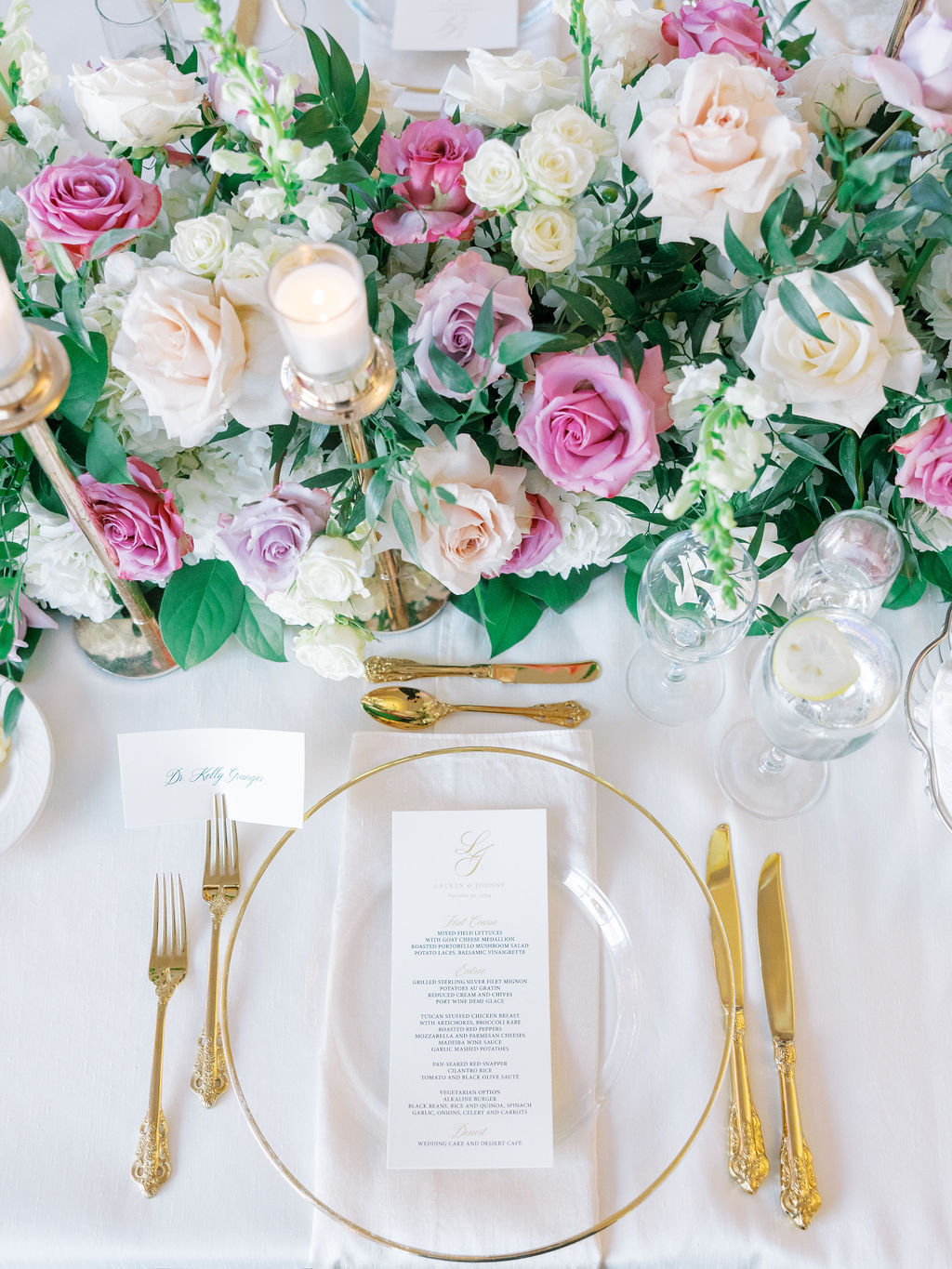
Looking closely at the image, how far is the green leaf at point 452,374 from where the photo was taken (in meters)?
0.64

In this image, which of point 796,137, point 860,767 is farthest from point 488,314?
point 860,767

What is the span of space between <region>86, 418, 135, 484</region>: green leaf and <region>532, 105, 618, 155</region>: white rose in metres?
0.41

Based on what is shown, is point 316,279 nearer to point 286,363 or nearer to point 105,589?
point 286,363

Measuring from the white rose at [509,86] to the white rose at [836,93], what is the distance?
188 millimetres

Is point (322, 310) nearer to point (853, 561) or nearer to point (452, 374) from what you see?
point (452, 374)

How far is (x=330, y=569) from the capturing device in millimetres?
737

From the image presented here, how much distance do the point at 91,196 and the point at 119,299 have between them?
73mm

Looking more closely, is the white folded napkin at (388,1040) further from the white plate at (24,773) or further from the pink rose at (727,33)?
the pink rose at (727,33)

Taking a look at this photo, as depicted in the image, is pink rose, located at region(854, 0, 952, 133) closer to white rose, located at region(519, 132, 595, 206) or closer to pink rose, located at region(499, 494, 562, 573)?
white rose, located at region(519, 132, 595, 206)

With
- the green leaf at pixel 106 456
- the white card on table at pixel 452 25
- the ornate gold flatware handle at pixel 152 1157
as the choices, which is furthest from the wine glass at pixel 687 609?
the white card on table at pixel 452 25

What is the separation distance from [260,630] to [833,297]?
0.61m

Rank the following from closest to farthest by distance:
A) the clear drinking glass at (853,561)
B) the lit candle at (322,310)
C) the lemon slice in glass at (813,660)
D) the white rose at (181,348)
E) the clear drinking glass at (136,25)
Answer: the lit candle at (322,310)
the white rose at (181,348)
the lemon slice in glass at (813,660)
the clear drinking glass at (853,561)
the clear drinking glass at (136,25)

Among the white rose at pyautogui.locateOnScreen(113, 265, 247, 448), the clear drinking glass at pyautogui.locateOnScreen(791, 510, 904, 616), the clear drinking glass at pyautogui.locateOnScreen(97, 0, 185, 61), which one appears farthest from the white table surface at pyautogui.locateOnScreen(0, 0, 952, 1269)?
the clear drinking glass at pyautogui.locateOnScreen(97, 0, 185, 61)

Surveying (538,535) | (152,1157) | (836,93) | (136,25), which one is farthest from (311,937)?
(136,25)
